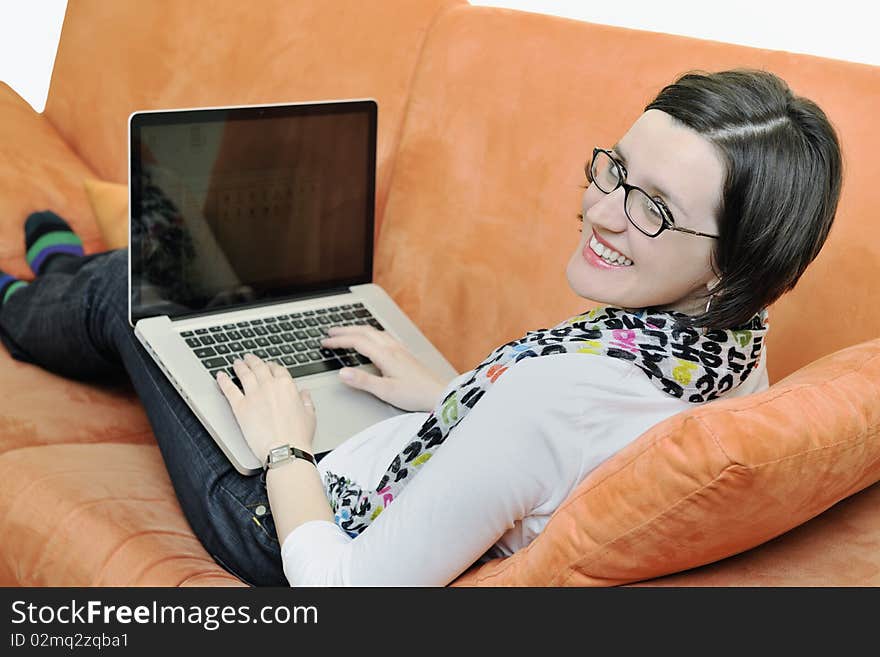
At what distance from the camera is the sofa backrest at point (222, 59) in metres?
1.96

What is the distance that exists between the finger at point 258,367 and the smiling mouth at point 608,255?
523mm

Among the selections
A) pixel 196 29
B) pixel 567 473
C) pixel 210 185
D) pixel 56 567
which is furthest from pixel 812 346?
pixel 196 29

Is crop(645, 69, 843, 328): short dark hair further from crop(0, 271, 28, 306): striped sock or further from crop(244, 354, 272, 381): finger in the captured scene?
crop(0, 271, 28, 306): striped sock

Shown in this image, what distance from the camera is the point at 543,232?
169 centimetres

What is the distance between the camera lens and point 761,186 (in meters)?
1.08

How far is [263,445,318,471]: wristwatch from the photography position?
133cm

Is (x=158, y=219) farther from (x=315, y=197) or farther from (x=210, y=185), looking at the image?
(x=315, y=197)

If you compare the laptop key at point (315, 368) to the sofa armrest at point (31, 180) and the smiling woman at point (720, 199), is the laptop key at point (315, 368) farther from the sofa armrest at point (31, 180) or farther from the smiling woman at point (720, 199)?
the sofa armrest at point (31, 180)

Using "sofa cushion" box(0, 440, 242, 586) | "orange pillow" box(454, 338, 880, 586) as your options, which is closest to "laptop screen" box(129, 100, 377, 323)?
"sofa cushion" box(0, 440, 242, 586)

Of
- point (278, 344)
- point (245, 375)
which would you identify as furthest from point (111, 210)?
point (245, 375)

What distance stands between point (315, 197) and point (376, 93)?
0.32m

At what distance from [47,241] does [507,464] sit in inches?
50.8

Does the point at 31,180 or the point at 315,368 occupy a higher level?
the point at 31,180

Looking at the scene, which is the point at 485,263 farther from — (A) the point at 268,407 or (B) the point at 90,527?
(B) the point at 90,527
